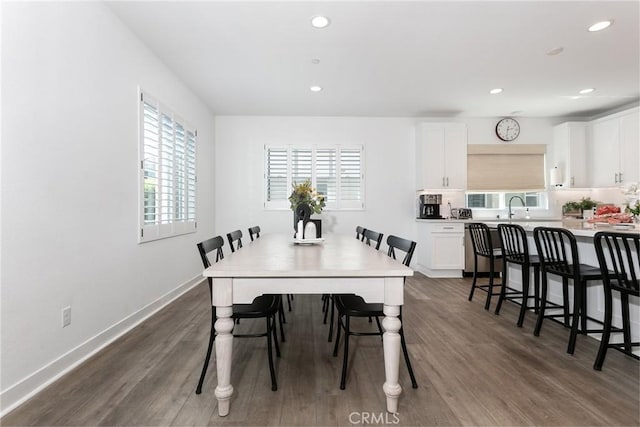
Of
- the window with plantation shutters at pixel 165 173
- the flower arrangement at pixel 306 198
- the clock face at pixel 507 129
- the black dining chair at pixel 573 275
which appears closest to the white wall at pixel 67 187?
the window with plantation shutters at pixel 165 173

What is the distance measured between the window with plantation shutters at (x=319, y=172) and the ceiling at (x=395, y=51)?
32.8 inches

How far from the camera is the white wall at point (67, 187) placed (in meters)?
1.70

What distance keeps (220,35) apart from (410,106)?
3187 millimetres

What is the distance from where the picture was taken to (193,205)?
4.37 m

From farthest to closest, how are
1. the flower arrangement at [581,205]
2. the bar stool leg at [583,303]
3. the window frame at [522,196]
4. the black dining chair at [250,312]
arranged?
the window frame at [522,196] < the flower arrangement at [581,205] < the bar stool leg at [583,303] < the black dining chair at [250,312]

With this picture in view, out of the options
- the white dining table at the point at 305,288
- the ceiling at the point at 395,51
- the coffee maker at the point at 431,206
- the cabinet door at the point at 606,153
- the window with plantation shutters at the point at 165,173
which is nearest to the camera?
the white dining table at the point at 305,288

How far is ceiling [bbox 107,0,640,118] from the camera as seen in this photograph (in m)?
2.52

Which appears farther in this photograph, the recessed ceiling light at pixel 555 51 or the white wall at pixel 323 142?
the white wall at pixel 323 142

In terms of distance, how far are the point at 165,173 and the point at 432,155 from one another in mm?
4158

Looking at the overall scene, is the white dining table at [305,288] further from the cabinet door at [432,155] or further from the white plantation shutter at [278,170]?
the cabinet door at [432,155]

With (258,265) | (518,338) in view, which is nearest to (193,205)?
(258,265)

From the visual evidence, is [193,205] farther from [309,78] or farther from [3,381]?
[3,381]

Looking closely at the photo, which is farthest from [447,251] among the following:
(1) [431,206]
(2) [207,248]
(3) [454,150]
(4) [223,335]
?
(4) [223,335]

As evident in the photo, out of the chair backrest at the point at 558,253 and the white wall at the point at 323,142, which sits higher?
the white wall at the point at 323,142
